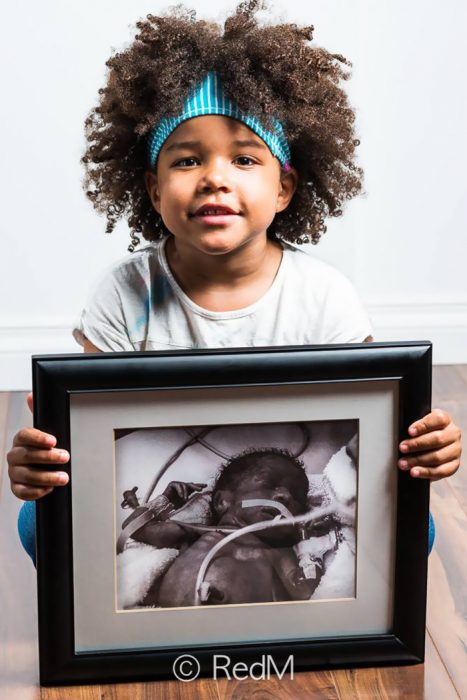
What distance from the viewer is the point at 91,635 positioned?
1.06 metres

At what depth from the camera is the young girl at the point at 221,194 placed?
42.9 inches

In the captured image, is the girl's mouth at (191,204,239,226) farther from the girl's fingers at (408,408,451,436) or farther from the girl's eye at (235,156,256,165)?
the girl's fingers at (408,408,451,436)

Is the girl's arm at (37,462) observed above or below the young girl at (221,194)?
below

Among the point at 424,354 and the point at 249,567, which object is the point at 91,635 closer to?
the point at 249,567

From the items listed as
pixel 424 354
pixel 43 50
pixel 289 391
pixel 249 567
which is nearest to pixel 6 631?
pixel 249 567

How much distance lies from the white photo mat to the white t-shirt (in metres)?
0.18

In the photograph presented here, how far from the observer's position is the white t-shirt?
1.20 metres

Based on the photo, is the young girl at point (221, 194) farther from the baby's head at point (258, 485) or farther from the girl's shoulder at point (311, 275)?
the baby's head at point (258, 485)

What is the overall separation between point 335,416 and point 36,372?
0.27 m

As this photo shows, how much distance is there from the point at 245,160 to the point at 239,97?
6 centimetres

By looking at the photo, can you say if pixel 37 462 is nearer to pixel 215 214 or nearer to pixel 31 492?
pixel 31 492

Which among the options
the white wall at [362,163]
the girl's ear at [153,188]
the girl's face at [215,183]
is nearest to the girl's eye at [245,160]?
the girl's face at [215,183]

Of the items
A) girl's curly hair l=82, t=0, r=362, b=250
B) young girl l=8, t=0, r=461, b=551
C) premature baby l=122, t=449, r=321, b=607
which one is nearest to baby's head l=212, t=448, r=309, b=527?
premature baby l=122, t=449, r=321, b=607

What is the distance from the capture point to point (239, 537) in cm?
105
